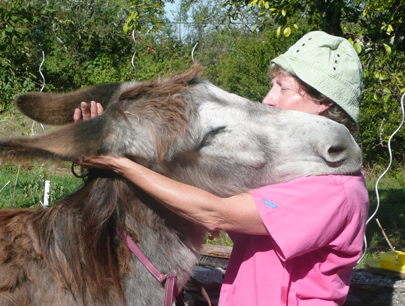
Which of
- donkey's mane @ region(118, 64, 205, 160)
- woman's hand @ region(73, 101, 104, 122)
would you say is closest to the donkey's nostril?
donkey's mane @ region(118, 64, 205, 160)

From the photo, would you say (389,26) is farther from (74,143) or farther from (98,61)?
(98,61)

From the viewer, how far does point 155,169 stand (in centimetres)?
165

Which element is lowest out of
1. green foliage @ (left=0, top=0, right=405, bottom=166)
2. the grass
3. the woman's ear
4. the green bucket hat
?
the grass

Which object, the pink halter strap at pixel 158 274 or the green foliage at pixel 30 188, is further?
the green foliage at pixel 30 188

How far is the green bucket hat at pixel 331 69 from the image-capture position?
5.58 feet

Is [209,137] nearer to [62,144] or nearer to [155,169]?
[155,169]

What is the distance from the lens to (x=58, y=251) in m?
1.62

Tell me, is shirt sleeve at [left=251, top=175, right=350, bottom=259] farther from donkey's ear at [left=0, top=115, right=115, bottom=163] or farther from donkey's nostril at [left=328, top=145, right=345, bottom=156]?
donkey's ear at [left=0, top=115, right=115, bottom=163]

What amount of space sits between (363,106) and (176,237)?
7.44 m

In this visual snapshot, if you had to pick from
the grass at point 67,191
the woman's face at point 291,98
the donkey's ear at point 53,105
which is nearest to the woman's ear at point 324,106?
the woman's face at point 291,98

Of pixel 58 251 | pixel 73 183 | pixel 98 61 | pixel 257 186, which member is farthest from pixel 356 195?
pixel 98 61

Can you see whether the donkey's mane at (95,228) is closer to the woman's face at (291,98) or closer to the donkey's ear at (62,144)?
the donkey's ear at (62,144)

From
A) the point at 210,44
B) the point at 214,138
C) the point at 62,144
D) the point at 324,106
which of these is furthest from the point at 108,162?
the point at 210,44

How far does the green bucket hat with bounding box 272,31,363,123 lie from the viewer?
1.70 meters
